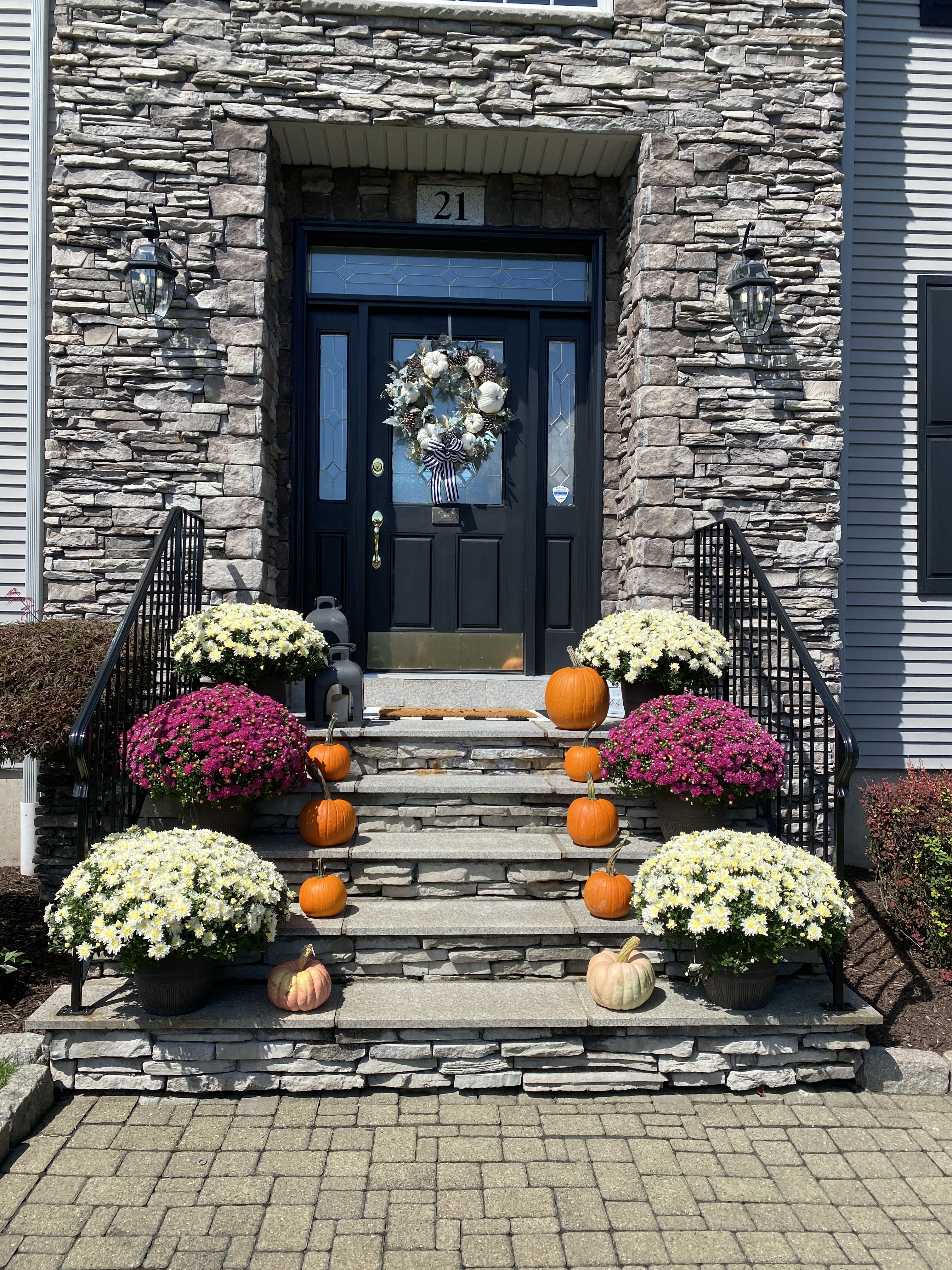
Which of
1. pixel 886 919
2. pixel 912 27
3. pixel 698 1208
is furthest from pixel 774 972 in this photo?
pixel 912 27

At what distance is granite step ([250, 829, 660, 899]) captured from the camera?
3283 millimetres

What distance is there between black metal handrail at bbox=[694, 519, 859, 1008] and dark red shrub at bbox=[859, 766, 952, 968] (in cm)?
21

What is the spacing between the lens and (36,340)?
4.66 metres

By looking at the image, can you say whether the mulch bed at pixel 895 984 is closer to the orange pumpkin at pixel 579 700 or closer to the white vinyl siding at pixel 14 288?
the orange pumpkin at pixel 579 700

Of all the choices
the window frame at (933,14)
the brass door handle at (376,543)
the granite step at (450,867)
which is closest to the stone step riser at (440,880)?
the granite step at (450,867)

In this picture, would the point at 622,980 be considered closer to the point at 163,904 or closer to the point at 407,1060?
the point at 407,1060

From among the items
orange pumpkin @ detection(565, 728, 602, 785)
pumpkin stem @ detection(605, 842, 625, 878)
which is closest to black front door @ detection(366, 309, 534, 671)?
orange pumpkin @ detection(565, 728, 602, 785)

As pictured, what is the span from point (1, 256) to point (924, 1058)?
5.62 meters

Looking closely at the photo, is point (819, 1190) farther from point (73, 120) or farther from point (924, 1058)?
point (73, 120)

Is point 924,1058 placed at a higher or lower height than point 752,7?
lower

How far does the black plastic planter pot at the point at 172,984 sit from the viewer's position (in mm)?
2723

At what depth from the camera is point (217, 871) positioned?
2740 millimetres

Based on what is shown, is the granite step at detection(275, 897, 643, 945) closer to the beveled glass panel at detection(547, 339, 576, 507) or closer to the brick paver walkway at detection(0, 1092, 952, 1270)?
the brick paver walkway at detection(0, 1092, 952, 1270)

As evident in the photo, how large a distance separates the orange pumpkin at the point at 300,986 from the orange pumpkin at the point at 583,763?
1.32m
